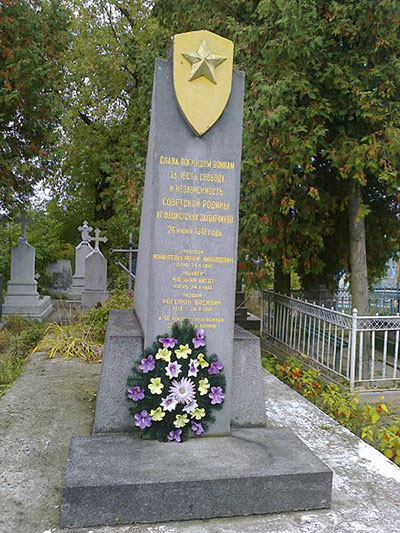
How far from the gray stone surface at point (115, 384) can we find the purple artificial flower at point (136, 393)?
0.20 meters

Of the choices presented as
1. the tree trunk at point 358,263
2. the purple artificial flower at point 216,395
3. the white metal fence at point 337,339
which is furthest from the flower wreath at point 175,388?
the tree trunk at point 358,263

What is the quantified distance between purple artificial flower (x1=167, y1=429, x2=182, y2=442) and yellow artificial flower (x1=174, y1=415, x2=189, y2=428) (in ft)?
0.13

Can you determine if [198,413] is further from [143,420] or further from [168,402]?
[143,420]

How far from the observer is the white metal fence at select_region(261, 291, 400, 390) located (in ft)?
21.4

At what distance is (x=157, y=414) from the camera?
10.3ft

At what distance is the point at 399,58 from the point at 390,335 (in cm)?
492

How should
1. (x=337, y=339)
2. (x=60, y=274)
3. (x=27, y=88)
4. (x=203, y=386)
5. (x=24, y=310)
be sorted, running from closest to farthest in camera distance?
(x=203, y=386), (x=337, y=339), (x=27, y=88), (x=24, y=310), (x=60, y=274)

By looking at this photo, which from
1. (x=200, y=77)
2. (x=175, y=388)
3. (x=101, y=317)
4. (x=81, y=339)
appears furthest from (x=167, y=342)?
→ (x=101, y=317)

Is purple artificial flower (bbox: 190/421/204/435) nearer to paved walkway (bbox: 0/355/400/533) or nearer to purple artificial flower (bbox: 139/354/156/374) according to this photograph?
purple artificial flower (bbox: 139/354/156/374)

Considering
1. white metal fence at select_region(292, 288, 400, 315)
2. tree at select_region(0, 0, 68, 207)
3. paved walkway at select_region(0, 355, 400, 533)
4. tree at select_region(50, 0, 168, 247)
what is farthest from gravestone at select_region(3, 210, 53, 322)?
paved walkway at select_region(0, 355, 400, 533)

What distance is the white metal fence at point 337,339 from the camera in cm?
653

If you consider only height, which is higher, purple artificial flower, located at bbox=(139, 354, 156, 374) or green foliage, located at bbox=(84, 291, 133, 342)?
purple artificial flower, located at bbox=(139, 354, 156, 374)

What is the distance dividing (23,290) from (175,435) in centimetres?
Result: 909

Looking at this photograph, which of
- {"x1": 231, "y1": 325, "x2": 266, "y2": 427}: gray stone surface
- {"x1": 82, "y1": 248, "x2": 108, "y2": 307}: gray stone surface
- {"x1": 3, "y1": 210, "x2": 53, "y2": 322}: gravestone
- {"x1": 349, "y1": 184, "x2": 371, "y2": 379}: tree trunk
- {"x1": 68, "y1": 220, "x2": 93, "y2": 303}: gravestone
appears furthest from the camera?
{"x1": 68, "y1": 220, "x2": 93, "y2": 303}: gravestone
